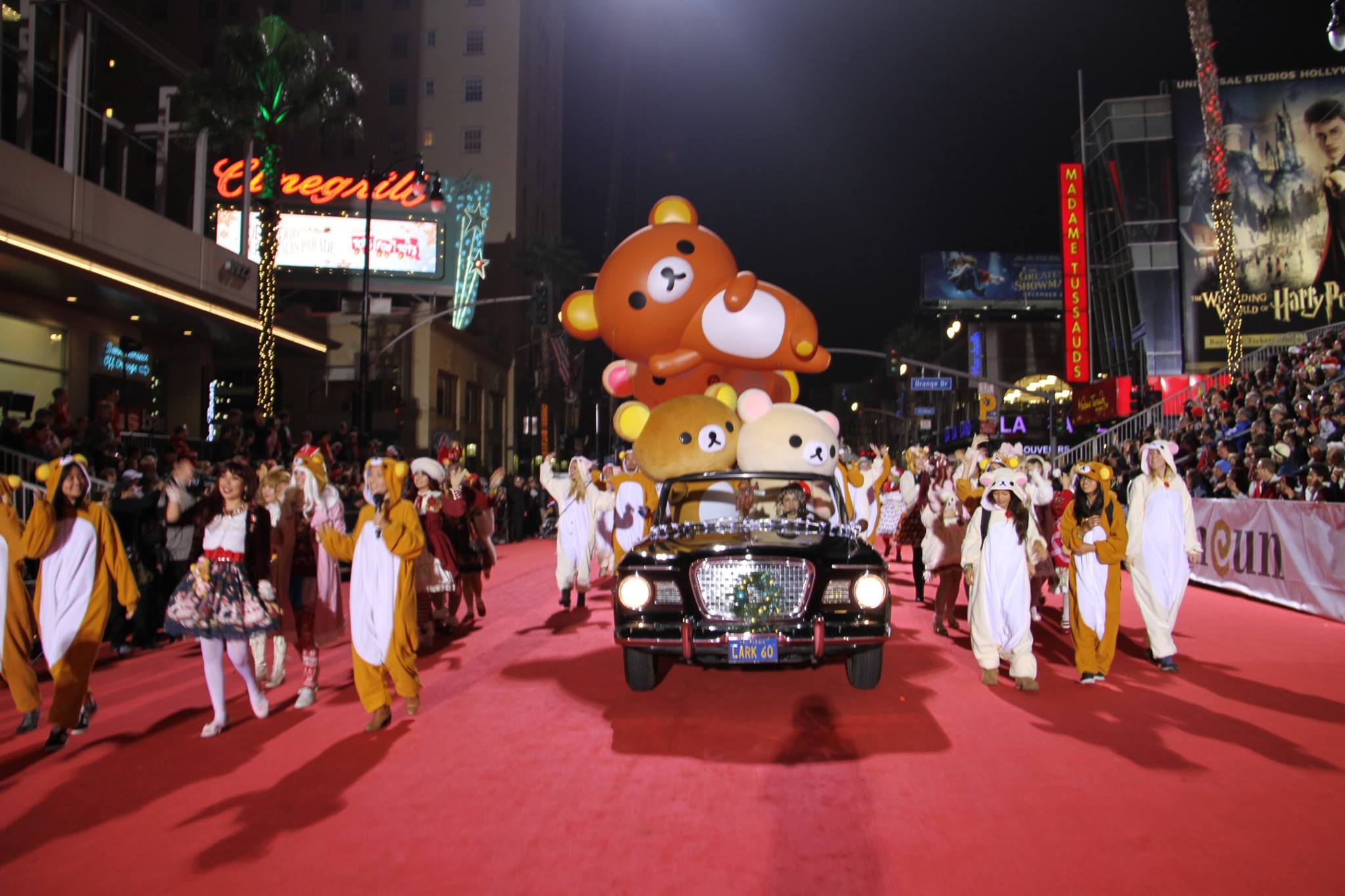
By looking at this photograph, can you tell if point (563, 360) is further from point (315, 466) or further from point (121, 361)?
point (315, 466)

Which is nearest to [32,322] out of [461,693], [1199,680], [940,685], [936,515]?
[461,693]

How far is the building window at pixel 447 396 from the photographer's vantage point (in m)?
41.0

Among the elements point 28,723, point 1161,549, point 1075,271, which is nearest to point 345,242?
point 1075,271

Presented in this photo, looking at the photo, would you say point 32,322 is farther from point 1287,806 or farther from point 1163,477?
point 1287,806

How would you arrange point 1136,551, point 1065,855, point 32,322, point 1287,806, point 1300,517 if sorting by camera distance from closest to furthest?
point 1065,855
point 1287,806
point 1136,551
point 1300,517
point 32,322

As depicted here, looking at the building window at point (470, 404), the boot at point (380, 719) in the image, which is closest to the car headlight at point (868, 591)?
the boot at point (380, 719)

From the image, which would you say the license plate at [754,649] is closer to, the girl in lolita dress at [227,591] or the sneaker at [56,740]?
the girl in lolita dress at [227,591]

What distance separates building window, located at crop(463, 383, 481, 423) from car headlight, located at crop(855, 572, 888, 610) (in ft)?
128

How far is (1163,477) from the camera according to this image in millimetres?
8586

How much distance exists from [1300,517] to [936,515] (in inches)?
204

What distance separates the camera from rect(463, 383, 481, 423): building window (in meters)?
44.6

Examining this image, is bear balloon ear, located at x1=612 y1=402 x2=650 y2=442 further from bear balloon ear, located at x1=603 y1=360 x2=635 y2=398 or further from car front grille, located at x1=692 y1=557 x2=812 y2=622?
car front grille, located at x1=692 y1=557 x2=812 y2=622

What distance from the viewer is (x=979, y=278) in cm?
7200

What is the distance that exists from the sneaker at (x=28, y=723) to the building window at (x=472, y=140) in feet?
188
